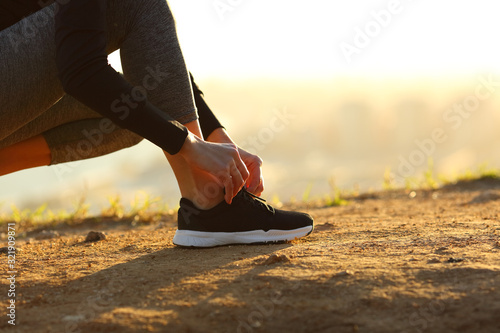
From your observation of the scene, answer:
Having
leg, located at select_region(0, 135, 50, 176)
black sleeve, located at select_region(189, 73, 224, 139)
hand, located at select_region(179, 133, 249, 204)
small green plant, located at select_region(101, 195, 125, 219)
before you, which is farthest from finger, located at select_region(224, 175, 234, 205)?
small green plant, located at select_region(101, 195, 125, 219)

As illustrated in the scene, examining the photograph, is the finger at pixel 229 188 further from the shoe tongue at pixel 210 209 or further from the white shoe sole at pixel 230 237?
the white shoe sole at pixel 230 237

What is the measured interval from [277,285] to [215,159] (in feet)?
1.53

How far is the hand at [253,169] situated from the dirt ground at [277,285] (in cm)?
30

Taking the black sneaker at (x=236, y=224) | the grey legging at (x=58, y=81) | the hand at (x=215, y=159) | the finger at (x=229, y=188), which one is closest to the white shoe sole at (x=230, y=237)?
the black sneaker at (x=236, y=224)

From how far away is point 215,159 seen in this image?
168 centimetres

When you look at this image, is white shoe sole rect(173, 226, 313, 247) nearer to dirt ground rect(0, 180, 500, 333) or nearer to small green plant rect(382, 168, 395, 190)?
dirt ground rect(0, 180, 500, 333)

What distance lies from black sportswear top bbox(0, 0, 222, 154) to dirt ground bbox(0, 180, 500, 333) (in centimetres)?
45

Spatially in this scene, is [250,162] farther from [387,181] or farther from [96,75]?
[387,181]

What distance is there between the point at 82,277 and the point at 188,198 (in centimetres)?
49

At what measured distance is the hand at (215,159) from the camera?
64.9 inches

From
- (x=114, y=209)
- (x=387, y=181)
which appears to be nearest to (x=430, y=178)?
(x=387, y=181)

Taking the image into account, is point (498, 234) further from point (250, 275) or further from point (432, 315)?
point (250, 275)

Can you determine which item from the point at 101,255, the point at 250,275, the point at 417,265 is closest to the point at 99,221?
the point at 101,255

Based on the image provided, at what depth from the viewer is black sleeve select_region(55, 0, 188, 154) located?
4.86 ft
